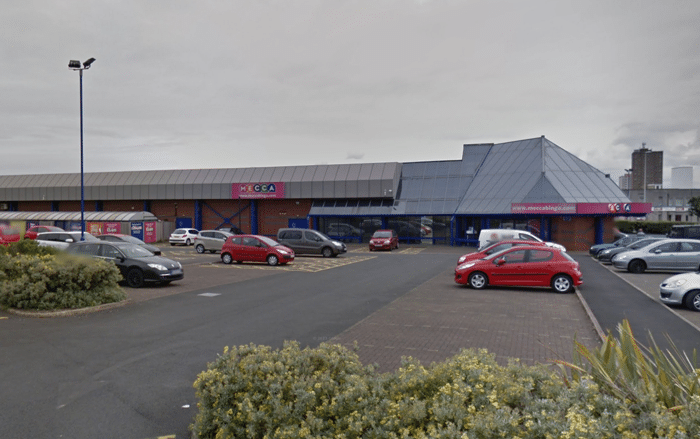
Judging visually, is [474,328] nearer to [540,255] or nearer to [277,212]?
[540,255]

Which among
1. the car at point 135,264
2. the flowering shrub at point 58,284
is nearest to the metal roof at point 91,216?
the car at point 135,264

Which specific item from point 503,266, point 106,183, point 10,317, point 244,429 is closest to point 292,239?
point 503,266

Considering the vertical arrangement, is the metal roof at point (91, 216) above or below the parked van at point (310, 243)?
above

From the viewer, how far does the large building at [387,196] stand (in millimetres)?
35188

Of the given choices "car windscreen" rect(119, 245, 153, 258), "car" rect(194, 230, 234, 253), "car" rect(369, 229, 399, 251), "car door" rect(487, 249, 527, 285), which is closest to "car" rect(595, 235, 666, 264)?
"car door" rect(487, 249, 527, 285)

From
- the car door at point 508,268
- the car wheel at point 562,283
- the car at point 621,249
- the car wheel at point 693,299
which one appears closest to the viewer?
the car wheel at point 693,299

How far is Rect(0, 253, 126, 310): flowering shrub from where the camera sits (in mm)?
11211

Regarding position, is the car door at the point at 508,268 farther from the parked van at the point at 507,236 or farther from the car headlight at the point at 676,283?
the parked van at the point at 507,236

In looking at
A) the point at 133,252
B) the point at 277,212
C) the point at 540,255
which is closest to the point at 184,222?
the point at 277,212

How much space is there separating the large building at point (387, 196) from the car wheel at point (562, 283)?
2053cm

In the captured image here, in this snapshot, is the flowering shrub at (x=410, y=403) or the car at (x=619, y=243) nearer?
the flowering shrub at (x=410, y=403)

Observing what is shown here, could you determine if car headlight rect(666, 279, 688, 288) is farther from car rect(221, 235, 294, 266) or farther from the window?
car rect(221, 235, 294, 266)

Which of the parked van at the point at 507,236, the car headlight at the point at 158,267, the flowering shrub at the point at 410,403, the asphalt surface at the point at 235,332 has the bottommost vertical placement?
the asphalt surface at the point at 235,332

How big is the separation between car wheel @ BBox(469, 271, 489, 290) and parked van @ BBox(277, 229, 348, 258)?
1393 centimetres
